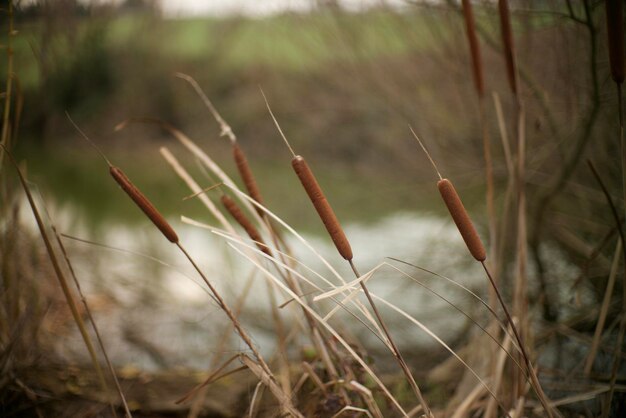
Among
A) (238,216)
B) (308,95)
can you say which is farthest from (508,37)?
(308,95)

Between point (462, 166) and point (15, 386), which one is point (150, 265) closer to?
point (462, 166)

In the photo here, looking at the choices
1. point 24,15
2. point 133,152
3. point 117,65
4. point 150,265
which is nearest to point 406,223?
point 150,265

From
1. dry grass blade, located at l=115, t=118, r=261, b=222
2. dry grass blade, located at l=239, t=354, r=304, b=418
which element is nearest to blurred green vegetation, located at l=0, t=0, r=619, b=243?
dry grass blade, located at l=115, t=118, r=261, b=222

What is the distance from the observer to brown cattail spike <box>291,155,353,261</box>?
67 centimetres

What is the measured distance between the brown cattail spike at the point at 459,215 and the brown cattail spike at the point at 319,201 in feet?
0.41

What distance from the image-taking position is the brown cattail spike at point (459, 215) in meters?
0.65

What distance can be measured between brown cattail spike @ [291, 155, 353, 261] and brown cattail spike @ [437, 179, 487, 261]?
0.41 ft

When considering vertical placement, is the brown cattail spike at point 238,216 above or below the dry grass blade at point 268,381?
above

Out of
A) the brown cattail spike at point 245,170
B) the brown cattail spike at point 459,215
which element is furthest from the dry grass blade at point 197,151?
the brown cattail spike at point 459,215

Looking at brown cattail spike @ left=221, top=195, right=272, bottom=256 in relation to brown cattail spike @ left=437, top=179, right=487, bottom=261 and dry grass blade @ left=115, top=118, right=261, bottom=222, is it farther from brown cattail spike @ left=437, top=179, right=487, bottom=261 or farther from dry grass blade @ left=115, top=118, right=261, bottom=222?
brown cattail spike @ left=437, top=179, right=487, bottom=261

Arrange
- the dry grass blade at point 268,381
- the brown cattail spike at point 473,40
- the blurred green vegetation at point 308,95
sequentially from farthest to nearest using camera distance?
1. the blurred green vegetation at point 308,95
2. the brown cattail spike at point 473,40
3. the dry grass blade at point 268,381

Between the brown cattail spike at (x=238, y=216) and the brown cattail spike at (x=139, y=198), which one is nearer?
the brown cattail spike at (x=139, y=198)

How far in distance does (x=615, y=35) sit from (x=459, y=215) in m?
0.32

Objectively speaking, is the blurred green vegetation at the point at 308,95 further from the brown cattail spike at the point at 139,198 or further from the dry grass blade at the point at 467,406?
the dry grass blade at the point at 467,406
